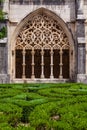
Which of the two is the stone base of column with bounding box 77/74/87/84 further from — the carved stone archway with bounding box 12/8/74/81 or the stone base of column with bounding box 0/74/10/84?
the stone base of column with bounding box 0/74/10/84

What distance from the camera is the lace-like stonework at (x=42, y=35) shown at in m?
21.5

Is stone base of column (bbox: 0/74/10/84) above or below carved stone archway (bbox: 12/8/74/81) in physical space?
below

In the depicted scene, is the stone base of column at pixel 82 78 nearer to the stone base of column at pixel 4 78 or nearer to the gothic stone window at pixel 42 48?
the gothic stone window at pixel 42 48

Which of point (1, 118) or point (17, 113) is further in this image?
point (17, 113)

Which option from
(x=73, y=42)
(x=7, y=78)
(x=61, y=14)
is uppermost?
(x=61, y=14)

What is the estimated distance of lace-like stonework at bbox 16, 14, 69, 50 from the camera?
21.5m

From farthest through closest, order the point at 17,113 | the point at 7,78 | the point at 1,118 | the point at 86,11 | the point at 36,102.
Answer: the point at 86,11, the point at 7,78, the point at 36,102, the point at 17,113, the point at 1,118

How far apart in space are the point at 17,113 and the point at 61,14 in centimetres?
Answer: 1462

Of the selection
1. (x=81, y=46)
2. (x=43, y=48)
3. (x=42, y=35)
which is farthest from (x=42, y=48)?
(x=81, y=46)

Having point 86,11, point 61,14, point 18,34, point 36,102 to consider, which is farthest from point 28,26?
point 36,102

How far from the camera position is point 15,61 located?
2134cm

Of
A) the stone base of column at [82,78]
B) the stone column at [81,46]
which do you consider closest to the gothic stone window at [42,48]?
the stone column at [81,46]

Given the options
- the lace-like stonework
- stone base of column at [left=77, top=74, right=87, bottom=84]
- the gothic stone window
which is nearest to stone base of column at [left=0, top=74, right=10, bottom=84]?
the gothic stone window

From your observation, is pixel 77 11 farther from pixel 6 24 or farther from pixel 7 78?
pixel 7 78
